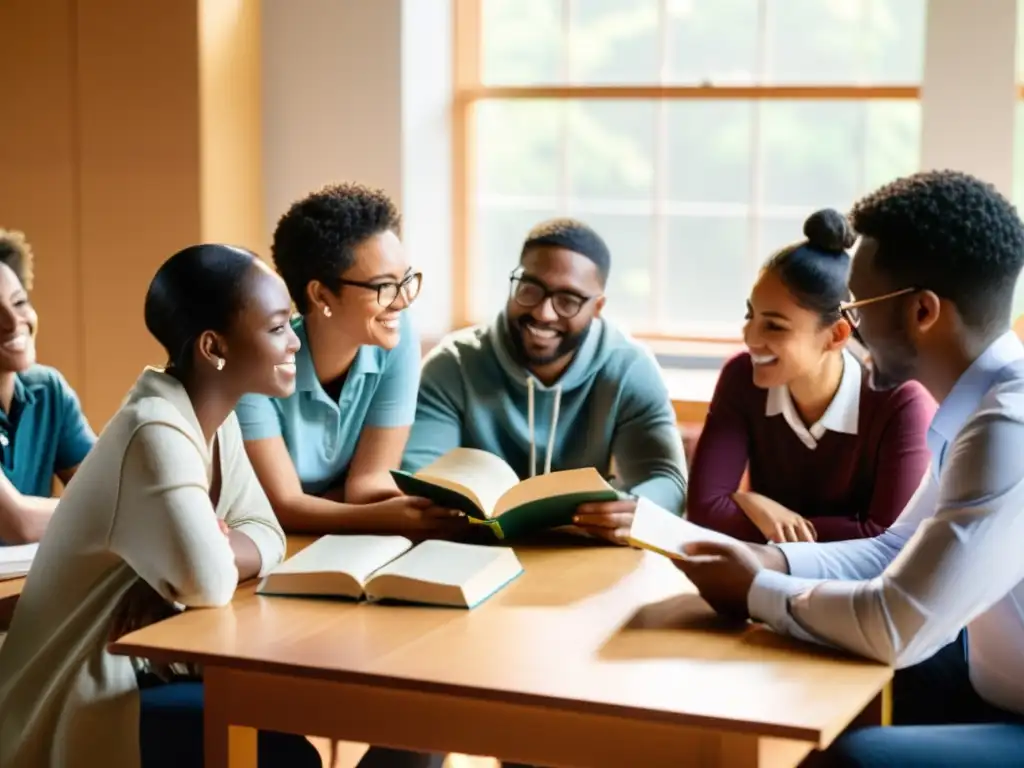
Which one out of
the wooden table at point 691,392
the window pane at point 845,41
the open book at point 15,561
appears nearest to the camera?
the open book at point 15,561

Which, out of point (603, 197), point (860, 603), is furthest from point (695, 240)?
point (860, 603)

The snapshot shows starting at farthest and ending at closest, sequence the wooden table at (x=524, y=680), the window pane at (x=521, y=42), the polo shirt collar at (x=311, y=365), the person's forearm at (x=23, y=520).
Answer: the window pane at (x=521, y=42), the polo shirt collar at (x=311, y=365), the person's forearm at (x=23, y=520), the wooden table at (x=524, y=680)

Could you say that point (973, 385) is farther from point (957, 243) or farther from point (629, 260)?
point (629, 260)

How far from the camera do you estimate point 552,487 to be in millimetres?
2434

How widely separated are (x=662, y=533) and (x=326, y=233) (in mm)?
1039

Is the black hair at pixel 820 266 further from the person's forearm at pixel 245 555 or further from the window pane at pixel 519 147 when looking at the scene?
the window pane at pixel 519 147

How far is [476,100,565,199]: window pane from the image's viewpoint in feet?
14.8

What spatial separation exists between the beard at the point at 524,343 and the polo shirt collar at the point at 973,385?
1.05 metres

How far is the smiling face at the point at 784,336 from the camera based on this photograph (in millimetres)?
2795

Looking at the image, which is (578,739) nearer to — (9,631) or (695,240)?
(9,631)

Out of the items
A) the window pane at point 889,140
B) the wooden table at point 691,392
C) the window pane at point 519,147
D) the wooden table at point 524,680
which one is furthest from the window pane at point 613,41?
the wooden table at point 524,680

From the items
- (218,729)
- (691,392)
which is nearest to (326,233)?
(218,729)

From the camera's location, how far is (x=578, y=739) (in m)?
1.84

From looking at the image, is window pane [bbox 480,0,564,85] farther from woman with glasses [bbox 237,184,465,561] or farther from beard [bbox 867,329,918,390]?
beard [bbox 867,329,918,390]
